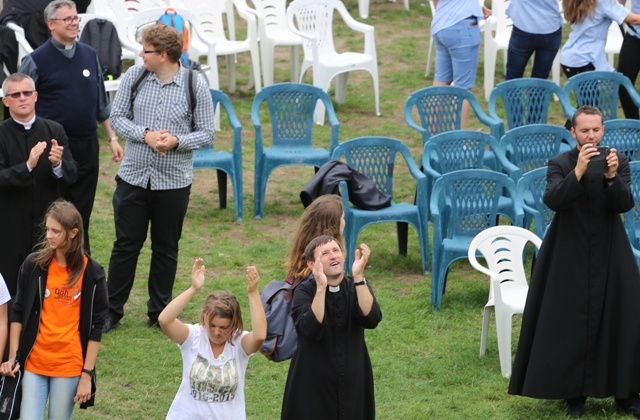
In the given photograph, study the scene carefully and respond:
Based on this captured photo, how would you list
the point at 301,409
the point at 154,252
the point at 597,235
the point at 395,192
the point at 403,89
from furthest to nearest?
the point at 403,89 < the point at 395,192 < the point at 154,252 < the point at 597,235 < the point at 301,409

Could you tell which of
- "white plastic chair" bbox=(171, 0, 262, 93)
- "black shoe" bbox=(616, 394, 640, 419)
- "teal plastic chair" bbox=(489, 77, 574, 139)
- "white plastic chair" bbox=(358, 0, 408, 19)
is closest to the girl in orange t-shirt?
"black shoe" bbox=(616, 394, 640, 419)

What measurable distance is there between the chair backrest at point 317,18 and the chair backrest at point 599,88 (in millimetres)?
3307

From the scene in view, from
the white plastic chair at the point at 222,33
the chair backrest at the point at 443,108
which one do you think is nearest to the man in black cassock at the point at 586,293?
the chair backrest at the point at 443,108

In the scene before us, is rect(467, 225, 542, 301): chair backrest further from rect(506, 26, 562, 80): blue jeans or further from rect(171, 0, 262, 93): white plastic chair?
rect(171, 0, 262, 93): white plastic chair

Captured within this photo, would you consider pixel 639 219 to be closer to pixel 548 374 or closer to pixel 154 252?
pixel 548 374

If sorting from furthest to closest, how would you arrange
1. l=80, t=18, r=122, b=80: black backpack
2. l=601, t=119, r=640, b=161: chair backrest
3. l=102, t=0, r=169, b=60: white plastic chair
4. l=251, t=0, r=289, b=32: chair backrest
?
l=251, t=0, r=289, b=32: chair backrest → l=102, t=0, r=169, b=60: white plastic chair → l=80, t=18, r=122, b=80: black backpack → l=601, t=119, r=640, b=161: chair backrest

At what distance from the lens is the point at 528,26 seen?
467 inches

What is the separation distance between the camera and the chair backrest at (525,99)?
1140 centimetres

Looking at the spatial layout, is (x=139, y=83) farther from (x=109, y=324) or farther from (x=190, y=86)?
(x=109, y=324)

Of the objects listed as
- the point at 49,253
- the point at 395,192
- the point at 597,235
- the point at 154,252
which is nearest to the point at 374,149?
the point at 395,192

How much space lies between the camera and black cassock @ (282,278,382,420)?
5.88 metres

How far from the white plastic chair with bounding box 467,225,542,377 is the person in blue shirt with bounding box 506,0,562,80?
151 inches

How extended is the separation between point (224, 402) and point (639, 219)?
167 inches

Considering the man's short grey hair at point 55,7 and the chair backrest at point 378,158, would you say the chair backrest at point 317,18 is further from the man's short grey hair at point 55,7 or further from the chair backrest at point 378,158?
the man's short grey hair at point 55,7
